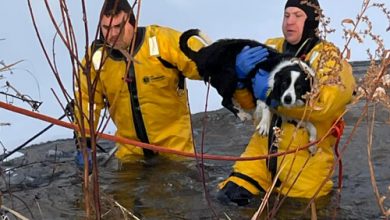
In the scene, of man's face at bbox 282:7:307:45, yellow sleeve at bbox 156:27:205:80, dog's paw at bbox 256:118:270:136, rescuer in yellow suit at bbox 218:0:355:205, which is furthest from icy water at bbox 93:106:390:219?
man's face at bbox 282:7:307:45

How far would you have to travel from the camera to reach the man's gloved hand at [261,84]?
180 inches

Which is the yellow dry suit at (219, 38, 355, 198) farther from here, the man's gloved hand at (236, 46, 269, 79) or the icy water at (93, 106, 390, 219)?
A: the man's gloved hand at (236, 46, 269, 79)

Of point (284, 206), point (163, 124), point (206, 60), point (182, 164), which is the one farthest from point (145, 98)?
point (284, 206)

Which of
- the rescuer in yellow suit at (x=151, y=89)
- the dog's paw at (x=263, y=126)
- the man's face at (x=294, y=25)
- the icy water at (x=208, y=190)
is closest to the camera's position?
the icy water at (x=208, y=190)

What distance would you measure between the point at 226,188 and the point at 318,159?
26.1 inches

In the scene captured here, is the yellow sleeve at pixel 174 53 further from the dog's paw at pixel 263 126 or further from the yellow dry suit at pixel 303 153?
the dog's paw at pixel 263 126

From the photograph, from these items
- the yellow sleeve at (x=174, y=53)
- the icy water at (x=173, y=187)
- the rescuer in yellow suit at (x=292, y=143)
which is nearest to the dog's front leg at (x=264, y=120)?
the rescuer in yellow suit at (x=292, y=143)

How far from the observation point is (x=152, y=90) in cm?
565

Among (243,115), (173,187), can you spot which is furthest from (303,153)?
(173,187)

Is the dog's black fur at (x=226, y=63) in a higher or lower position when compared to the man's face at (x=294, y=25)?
lower

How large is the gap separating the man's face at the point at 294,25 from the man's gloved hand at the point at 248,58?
35cm

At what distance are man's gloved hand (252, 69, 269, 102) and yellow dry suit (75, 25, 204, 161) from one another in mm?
803

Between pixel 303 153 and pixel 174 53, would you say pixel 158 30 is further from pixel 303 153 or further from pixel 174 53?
pixel 303 153

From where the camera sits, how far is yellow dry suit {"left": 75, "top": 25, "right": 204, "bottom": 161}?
553cm
